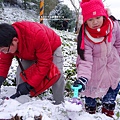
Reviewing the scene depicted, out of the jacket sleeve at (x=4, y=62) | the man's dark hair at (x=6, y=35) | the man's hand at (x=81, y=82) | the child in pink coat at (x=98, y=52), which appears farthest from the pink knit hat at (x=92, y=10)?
the jacket sleeve at (x=4, y=62)

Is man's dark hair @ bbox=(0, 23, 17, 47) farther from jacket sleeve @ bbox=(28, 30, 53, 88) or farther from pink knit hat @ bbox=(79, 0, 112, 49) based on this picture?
pink knit hat @ bbox=(79, 0, 112, 49)

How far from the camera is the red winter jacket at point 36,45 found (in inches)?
109

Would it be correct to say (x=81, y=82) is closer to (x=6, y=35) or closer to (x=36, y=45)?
(x=36, y=45)

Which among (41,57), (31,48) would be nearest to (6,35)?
(31,48)

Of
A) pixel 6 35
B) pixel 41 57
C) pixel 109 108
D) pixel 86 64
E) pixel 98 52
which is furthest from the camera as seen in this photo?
pixel 109 108

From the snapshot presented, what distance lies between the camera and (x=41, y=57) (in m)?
2.91

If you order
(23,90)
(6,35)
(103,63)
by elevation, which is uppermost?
(6,35)

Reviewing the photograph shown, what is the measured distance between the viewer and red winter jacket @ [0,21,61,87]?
2.78 metres

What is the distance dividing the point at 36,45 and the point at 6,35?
419 millimetres

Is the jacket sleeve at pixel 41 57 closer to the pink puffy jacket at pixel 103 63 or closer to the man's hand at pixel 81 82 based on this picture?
the pink puffy jacket at pixel 103 63

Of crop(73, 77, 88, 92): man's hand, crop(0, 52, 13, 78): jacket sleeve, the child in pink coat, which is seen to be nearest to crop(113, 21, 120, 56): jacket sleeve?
the child in pink coat

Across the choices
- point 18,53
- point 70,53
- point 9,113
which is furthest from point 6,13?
point 9,113

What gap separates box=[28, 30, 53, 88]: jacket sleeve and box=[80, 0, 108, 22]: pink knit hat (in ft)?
1.67

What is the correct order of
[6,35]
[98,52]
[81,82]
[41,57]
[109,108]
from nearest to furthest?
1. [81,82]
2. [6,35]
3. [98,52]
4. [41,57]
5. [109,108]
